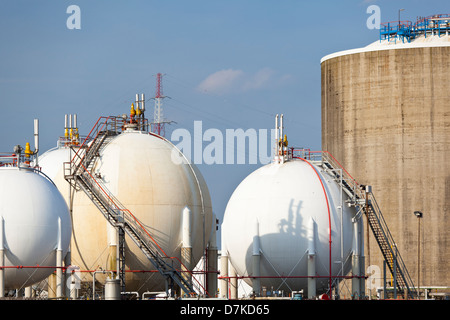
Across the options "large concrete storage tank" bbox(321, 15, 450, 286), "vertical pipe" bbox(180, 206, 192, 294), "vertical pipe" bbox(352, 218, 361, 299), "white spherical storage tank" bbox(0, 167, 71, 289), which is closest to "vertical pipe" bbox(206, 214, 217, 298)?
"vertical pipe" bbox(180, 206, 192, 294)

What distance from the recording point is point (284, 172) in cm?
4978

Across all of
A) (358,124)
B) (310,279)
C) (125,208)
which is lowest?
(310,279)

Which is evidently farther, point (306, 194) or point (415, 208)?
point (415, 208)

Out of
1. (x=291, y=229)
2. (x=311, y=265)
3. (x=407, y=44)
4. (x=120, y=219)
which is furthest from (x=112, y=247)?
(x=407, y=44)

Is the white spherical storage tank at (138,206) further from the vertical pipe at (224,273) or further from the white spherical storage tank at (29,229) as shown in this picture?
the white spherical storage tank at (29,229)

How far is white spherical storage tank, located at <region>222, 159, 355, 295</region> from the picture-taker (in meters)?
47.7

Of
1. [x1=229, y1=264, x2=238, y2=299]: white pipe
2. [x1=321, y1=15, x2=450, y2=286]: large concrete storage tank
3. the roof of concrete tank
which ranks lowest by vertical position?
[x1=229, y1=264, x2=238, y2=299]: white pipe

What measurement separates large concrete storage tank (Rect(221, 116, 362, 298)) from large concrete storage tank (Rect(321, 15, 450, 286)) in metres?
25.0

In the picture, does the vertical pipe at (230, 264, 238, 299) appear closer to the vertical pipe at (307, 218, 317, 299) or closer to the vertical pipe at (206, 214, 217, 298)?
the vertical pipe at (206, 214, 217, 298)
